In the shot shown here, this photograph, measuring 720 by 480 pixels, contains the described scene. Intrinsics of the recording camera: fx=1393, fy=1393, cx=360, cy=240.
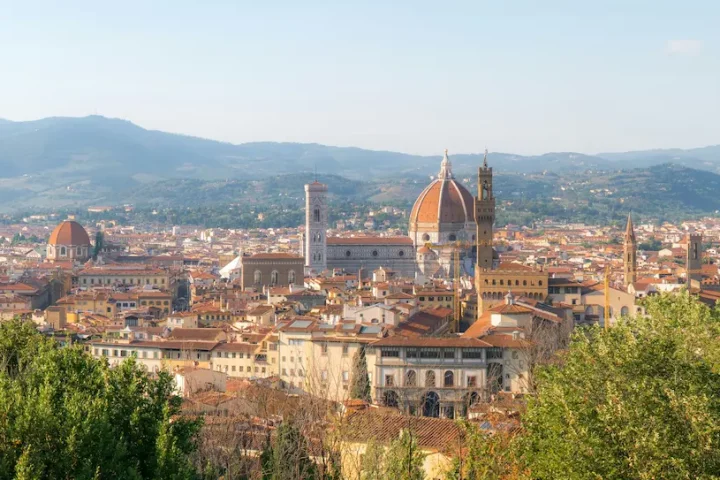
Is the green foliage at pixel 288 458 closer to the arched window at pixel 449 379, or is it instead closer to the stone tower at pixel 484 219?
the arched window at pixel 449 379

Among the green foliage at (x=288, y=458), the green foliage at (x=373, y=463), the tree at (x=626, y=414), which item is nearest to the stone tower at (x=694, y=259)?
the green foliage at (x=288, y=458)

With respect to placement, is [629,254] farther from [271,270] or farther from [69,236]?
[69,236]

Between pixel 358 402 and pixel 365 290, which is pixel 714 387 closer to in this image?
pixel 358 402

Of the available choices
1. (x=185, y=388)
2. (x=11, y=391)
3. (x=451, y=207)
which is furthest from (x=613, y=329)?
(x=451, y=207)

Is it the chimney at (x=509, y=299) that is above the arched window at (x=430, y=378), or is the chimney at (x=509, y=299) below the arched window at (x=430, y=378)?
above

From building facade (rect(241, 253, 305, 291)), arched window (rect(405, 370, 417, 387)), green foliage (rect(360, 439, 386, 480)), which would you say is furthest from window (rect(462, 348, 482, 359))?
building facade (rect(241, 253, 305, 291))
